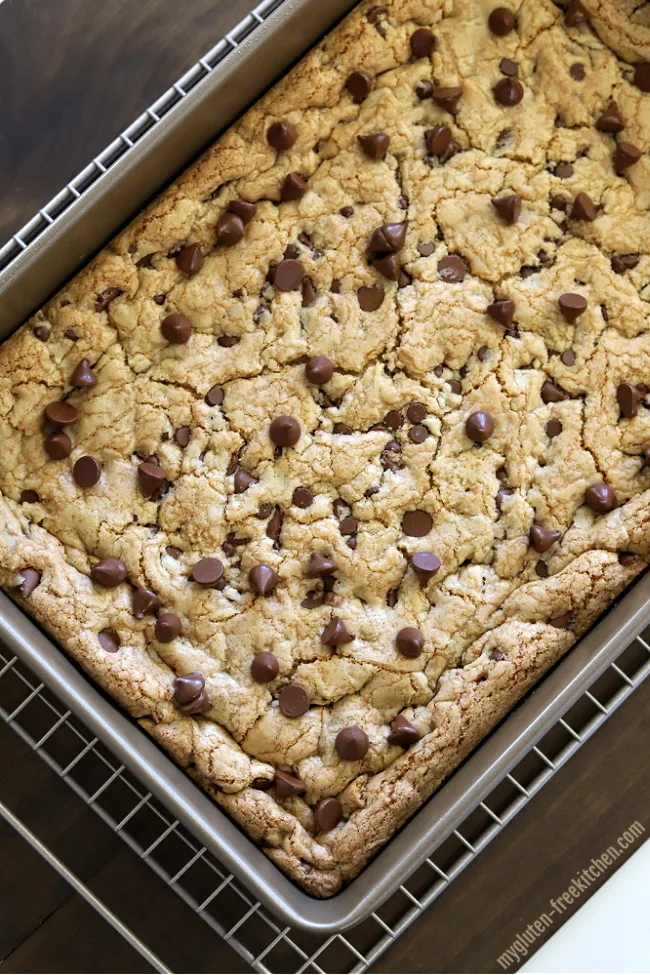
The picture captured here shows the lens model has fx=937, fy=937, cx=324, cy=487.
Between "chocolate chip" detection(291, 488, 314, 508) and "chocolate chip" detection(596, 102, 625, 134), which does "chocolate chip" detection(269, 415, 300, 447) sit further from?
"chocolate chip" detection(596, 102, 625, 134)

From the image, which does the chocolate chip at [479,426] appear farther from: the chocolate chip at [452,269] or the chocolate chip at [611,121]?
the chocolate chip at [611,121]

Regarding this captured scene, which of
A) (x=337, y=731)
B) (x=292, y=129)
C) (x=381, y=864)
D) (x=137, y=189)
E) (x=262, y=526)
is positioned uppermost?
(x=292, y=129)

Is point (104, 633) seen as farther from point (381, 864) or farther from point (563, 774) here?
point (563, 774)

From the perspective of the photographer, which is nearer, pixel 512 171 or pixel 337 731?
pixel 337 731

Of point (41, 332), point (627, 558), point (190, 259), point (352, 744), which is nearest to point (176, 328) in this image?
point (190, 259)

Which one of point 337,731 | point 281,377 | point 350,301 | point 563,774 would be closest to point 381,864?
point 337,731

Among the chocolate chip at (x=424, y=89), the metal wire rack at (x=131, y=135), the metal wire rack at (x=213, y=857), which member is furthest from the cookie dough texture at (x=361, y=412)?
the metal wire rack at (x=213, y=857)
